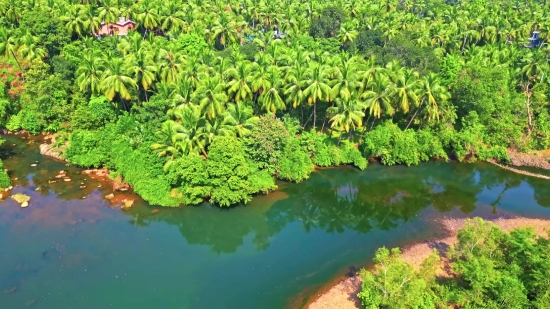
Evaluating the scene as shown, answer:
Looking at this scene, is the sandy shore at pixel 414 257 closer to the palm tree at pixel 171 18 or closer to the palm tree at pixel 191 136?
the palm tree at pixel 191 136

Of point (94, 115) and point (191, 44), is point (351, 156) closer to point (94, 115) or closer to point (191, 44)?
point (191, 44)

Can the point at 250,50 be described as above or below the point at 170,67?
above

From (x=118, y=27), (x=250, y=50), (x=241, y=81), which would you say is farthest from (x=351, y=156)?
(x=118, y=27)

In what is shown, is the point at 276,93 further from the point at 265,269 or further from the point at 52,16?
the point at 52,16

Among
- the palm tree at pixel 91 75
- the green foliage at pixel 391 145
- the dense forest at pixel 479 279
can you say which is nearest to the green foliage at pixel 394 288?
the dense forest at pixel 479 279

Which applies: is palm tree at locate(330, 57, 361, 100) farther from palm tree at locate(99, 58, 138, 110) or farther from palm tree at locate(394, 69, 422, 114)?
palm tree at locate(99, 58, 138, 110)

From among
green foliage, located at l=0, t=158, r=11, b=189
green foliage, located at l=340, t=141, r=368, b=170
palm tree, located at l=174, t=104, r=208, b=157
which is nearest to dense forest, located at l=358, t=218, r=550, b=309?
green foliage, located at l=340, t=141, r=368, b=170
